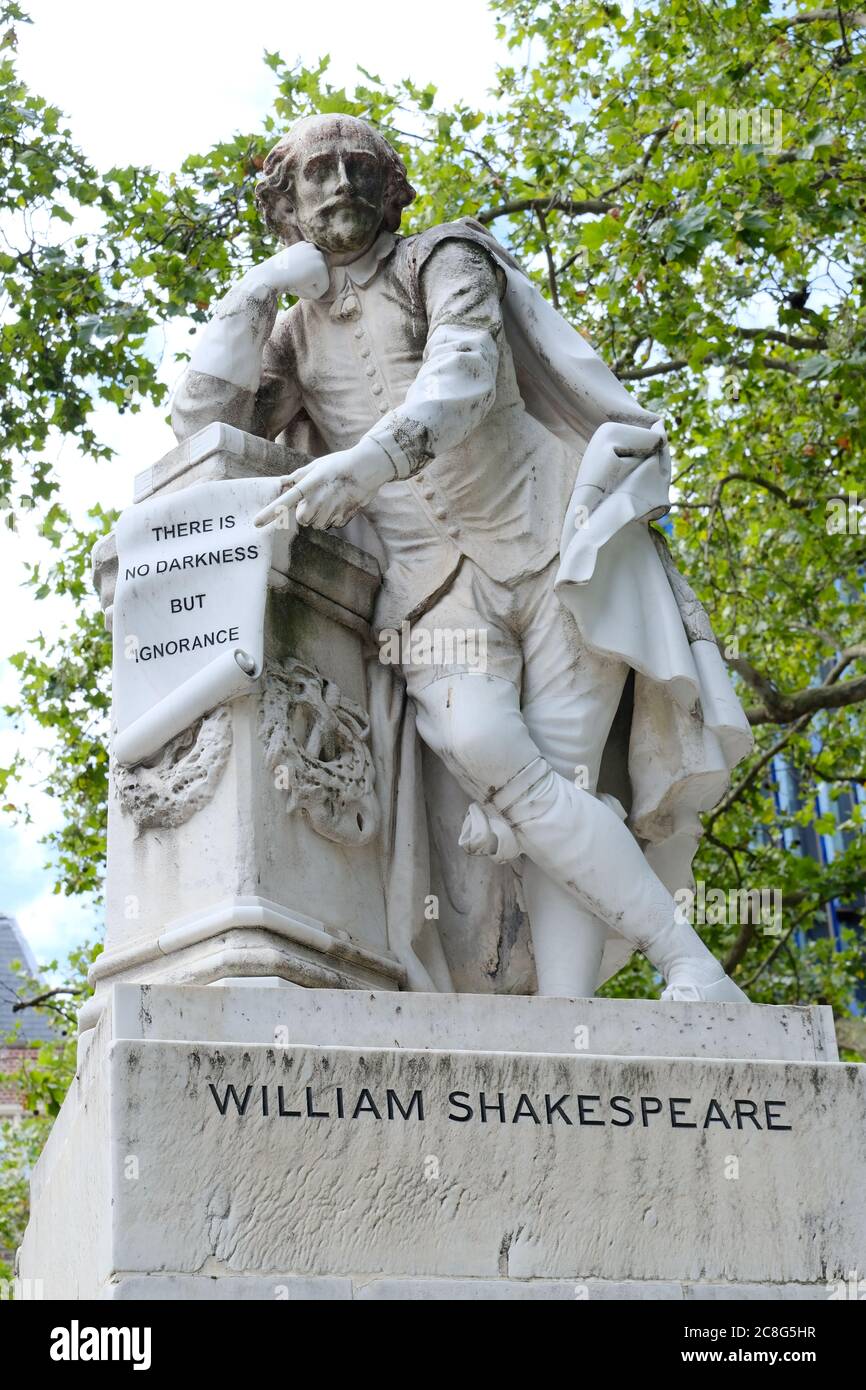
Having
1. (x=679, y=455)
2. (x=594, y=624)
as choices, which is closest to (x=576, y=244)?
(x=679, y=455)

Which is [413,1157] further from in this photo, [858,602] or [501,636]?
[858,602]

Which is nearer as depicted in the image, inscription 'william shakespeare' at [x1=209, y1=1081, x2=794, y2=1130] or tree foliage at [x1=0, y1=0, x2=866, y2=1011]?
inscription 'william shakespeare' at [x1=209, y1=1081, x2=794, y2=1130]

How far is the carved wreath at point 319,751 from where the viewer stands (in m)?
5.43

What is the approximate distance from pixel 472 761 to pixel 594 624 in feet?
1.66

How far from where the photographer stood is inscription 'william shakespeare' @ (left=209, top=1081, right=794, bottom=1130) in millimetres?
4578

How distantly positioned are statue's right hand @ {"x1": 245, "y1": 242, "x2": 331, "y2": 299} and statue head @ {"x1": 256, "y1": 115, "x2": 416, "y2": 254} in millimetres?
72

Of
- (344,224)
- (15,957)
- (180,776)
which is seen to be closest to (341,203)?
(344,224)

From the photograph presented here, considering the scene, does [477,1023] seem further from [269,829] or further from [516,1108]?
[269,829]

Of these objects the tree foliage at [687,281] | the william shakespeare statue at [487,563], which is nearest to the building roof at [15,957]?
the tree foliage at [687,281]

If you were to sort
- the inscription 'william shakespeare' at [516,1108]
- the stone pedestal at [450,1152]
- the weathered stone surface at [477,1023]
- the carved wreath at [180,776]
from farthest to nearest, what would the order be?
the carved wreath at [180,776] → the weathered stone surface at [477,1023] → the inscription 'william shakespeare' at [516,1108] → the stone pedestal at [450,1152]

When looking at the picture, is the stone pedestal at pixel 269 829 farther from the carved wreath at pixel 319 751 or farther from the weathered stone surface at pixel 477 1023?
the weathered stone surface at pixel 477 1023

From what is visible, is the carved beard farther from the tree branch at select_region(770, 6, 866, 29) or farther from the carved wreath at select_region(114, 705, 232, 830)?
the tree branch at select_region(770, 6, 866, 29)

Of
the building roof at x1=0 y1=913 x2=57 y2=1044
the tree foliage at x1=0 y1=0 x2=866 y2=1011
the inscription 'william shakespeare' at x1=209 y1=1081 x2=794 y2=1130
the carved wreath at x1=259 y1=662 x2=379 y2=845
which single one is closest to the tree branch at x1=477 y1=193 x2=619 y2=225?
the tree foliage at x1=0 y1=0 x2=866 y2=1011

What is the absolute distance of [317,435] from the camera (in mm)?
6332
